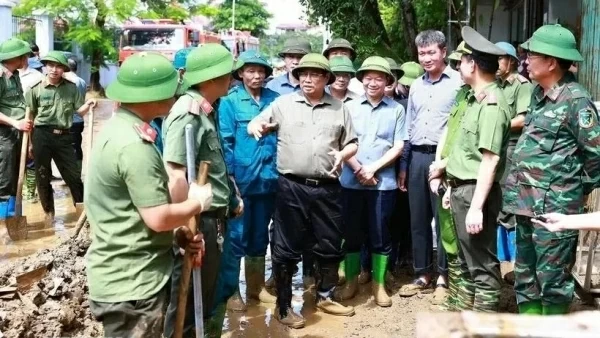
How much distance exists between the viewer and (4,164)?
25.0 feet

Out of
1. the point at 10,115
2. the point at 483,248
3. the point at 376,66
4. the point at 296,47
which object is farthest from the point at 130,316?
the point at 10,115

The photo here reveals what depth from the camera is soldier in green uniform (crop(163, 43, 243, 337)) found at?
3852mm

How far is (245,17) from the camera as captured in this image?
5928cm

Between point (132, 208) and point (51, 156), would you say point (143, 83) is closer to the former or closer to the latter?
point (132, 208)

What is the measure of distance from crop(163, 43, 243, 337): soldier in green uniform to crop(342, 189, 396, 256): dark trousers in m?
2.12

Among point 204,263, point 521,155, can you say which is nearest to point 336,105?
point 521,155

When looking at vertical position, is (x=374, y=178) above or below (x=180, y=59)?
below

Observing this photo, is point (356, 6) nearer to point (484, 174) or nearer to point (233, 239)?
point (233, 239)

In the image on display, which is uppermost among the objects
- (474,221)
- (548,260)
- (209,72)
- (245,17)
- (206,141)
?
(245,17)

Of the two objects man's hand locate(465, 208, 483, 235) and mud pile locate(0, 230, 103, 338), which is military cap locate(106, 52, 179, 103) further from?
man's hand locate(465, 208, 483, 235)

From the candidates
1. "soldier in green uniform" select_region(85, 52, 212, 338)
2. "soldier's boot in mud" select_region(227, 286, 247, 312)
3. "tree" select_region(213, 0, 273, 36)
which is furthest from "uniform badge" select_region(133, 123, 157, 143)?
"tree" select_region(213, 0, 273, 36)

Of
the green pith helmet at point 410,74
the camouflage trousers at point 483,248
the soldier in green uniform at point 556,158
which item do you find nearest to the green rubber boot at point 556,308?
the soldier in green uniform at point 556,158

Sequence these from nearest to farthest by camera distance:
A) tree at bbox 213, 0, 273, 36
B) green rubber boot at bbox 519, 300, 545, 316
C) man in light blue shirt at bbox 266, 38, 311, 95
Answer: green rubber boot at bbox 519, 300, 545, 316, man in light blue shirt at bbox 266, 38, 311, 95, tree at bbox 213, 0, 273, 36

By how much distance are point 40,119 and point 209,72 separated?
483 cm
